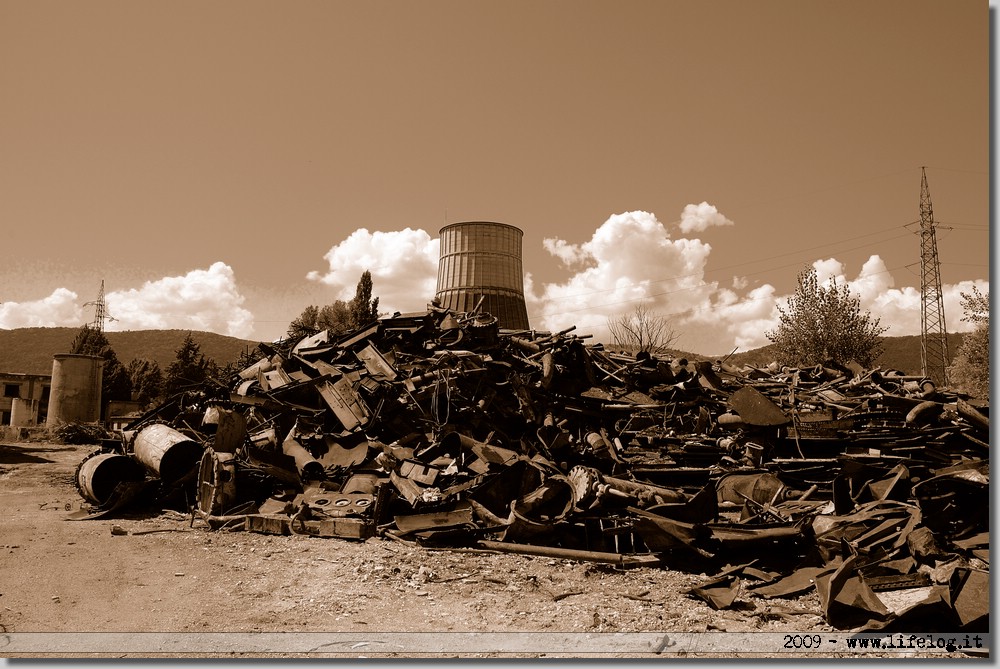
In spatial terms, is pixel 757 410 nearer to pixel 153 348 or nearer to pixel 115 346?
pixel 153 348

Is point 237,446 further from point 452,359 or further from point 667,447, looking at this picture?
point 667,447

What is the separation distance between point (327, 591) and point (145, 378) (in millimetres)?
45521

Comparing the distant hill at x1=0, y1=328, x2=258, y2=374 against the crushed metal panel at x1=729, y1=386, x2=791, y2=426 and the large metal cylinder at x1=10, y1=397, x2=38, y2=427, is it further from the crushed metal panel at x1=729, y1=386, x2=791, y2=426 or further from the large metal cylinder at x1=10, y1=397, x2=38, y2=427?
the crushed metal panel at x1=729, y1=386, x2=791, y2=426

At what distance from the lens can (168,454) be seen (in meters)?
9.92

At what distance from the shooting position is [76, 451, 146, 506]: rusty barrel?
978cm

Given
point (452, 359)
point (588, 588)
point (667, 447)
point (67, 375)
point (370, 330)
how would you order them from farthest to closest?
point (67, 375), point (370, 330), point (452, 359), point (667, 447), point (588, 588)

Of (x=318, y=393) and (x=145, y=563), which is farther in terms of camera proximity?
(x=318, y=393)

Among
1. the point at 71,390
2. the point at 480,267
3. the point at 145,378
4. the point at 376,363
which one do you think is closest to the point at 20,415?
the point at 71,390

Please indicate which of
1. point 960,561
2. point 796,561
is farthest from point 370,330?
point 960,561

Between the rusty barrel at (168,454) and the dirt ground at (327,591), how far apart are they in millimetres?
1838

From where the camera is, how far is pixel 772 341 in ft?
98.1

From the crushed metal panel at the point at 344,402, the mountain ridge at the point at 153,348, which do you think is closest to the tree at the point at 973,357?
the mountain ridge at the point at 153,348

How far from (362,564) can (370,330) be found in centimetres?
717

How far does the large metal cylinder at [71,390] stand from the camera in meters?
24.9
